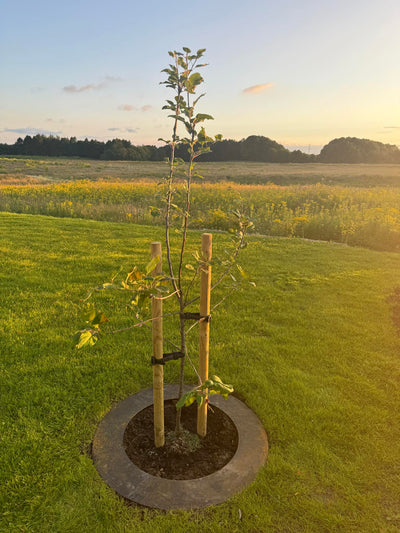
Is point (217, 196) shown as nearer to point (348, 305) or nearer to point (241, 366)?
point (348, 305)

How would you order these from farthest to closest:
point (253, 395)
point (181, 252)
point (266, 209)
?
point (266, 209)
point (253, 395)
point (181, 252)

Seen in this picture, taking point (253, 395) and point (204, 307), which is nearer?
point (204, 307)

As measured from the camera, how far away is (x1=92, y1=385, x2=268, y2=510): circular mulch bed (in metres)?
2.12

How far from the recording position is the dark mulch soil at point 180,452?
236 centimetres

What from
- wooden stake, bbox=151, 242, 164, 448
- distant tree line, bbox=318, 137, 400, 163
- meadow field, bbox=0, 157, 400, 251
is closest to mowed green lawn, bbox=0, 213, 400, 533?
wooden stake, bbox=151, 242, 164, 448

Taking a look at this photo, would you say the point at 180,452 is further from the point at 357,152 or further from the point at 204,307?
the point at 357,152

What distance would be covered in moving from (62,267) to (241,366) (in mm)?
4092

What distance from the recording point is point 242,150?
221 ft

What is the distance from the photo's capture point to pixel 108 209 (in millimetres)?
12516

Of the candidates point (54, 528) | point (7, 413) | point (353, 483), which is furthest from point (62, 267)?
point (353, 483)

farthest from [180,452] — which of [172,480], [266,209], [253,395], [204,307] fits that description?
[266,209]

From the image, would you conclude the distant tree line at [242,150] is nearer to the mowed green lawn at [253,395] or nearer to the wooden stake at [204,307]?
the mowed green lawn at [253,395]

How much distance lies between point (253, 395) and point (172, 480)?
3.79 feet

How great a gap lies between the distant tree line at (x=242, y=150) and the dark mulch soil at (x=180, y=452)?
63.3 m
